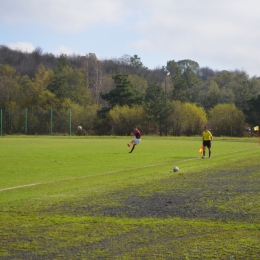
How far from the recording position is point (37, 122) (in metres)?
80.8

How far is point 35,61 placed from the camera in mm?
167500

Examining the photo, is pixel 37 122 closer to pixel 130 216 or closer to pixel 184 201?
pixel 184 201

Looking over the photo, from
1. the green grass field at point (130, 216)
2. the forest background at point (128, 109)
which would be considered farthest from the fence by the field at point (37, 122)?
the green grass field at point (130, 216)

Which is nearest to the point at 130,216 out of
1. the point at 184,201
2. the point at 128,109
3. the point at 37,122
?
the point at 184,201

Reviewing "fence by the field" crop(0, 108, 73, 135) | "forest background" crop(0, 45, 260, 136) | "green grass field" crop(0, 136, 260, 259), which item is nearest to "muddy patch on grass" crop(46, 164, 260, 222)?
"green grass field" crop(0, 136, 260, 259)

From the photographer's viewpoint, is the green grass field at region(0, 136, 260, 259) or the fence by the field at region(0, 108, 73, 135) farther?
the fence by the field at region(0, 108, 73, 135)

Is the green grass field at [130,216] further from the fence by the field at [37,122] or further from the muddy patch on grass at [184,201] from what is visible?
the fence by the field at [37,122]

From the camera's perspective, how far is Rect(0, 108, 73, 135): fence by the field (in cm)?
7994

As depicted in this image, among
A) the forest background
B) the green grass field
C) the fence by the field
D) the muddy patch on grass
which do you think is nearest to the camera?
the green grass field

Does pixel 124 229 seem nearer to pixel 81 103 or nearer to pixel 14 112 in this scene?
pixel 14 112

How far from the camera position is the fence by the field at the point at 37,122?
79938 millimetres

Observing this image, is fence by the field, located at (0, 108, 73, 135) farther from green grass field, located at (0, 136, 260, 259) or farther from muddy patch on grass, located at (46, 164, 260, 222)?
muddy patch on grass, located at (46, 164, 260, 222)

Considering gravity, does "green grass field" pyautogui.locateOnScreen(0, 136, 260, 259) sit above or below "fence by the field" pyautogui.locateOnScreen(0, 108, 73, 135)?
below

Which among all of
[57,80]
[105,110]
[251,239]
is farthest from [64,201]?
[57,80]
